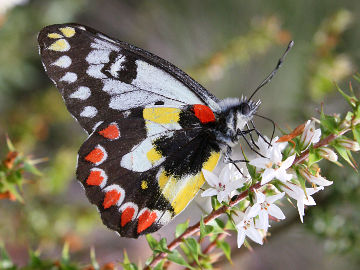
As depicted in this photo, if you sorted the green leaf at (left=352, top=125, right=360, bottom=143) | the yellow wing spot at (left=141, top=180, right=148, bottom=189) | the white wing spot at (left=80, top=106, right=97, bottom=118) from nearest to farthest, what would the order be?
the green leaf at (left=352, top=125, right=360, bottom=143), the white wing spot at (left=80, top=106, right=97, bottom=118), the yellow wing spot at (left=141, top=180, right=148, bottom=189)

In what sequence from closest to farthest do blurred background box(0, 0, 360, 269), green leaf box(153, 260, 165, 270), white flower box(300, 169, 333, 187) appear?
white flower box(300, 169, 333, 187) < green leaf box(153, 260, 165, 270) < blurred background box(0, 0, 360, 269)

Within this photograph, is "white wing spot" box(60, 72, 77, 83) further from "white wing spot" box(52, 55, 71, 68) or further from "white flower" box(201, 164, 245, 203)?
"white flower" box(201, 164, 245, 203)

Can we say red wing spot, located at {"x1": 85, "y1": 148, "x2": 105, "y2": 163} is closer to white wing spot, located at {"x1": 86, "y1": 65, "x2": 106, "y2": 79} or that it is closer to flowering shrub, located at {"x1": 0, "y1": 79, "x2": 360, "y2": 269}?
white wing spot, located at {"x1": 86, "y1": 65, "x2": 106, "y2": 79}

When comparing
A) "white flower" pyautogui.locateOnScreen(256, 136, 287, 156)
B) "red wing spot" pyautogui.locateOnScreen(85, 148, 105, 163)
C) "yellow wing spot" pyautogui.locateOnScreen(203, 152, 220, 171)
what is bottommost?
"white flower" pyautogui.locateOnScreen(256, 136, 287, 156)

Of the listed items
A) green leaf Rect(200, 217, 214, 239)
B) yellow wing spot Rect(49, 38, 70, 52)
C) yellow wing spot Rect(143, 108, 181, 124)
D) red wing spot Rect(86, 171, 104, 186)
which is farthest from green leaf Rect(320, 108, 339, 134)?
yellow wing spot Rect(49, 38, 70, 52)

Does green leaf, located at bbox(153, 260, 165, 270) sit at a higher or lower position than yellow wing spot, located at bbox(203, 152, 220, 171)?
lower

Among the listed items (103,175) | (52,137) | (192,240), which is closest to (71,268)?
(103,175)

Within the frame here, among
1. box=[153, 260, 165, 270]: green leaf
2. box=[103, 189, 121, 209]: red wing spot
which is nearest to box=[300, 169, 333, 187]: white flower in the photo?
box=[153, 260, 165, 270]: green leaf

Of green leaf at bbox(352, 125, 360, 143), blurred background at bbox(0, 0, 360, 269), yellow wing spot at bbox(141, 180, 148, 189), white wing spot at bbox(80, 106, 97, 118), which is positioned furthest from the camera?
blurred background at bbox(0, 0, 360, 269)

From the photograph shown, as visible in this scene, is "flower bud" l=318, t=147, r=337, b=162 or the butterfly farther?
the butterfly
